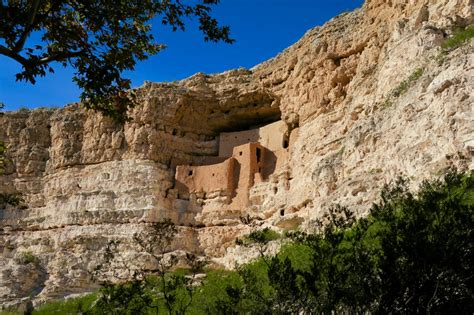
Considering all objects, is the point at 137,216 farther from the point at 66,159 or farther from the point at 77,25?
the point at 77,25

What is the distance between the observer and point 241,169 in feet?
94.1

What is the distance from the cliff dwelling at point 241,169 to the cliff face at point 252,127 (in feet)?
0.96

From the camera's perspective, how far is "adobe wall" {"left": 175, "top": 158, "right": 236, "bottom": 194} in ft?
94.4

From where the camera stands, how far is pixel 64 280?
26.0 meters

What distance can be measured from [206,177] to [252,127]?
187 inches

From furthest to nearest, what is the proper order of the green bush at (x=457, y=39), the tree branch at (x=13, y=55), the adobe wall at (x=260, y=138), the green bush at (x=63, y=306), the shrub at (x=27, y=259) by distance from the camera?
the adobe wall at (x=260, y=138) < the shrub at (x=27, y=259) < the green bush at (x=63, y=306) < the green bush at (x=457, y=39) < the tree branch at (x=13, y=55)

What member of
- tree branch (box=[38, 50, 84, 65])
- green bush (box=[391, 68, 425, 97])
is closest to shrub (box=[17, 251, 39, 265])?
green bush (box=[391, 68, 425, 97])

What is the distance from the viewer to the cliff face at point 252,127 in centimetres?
1652

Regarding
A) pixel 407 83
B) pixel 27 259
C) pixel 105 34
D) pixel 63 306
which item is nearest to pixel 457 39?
pixel 407 83

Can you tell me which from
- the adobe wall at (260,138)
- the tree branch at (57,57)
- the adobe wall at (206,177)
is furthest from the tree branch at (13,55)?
the adobe wall at (260,138)

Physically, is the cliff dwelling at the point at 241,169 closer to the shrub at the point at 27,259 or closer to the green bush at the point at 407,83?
the shrub at the point at 27,259

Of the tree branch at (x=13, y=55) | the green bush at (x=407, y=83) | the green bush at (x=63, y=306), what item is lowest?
the green bush at (x=63, y=306)

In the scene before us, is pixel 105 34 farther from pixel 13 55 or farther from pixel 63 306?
pixel 63 306

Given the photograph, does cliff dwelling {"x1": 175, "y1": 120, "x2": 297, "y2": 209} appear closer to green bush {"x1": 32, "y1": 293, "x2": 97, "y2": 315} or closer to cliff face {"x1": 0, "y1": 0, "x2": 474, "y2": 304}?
cliff face {"x1": 0, "y1": 0, "x2": 474, "y2": 304}
